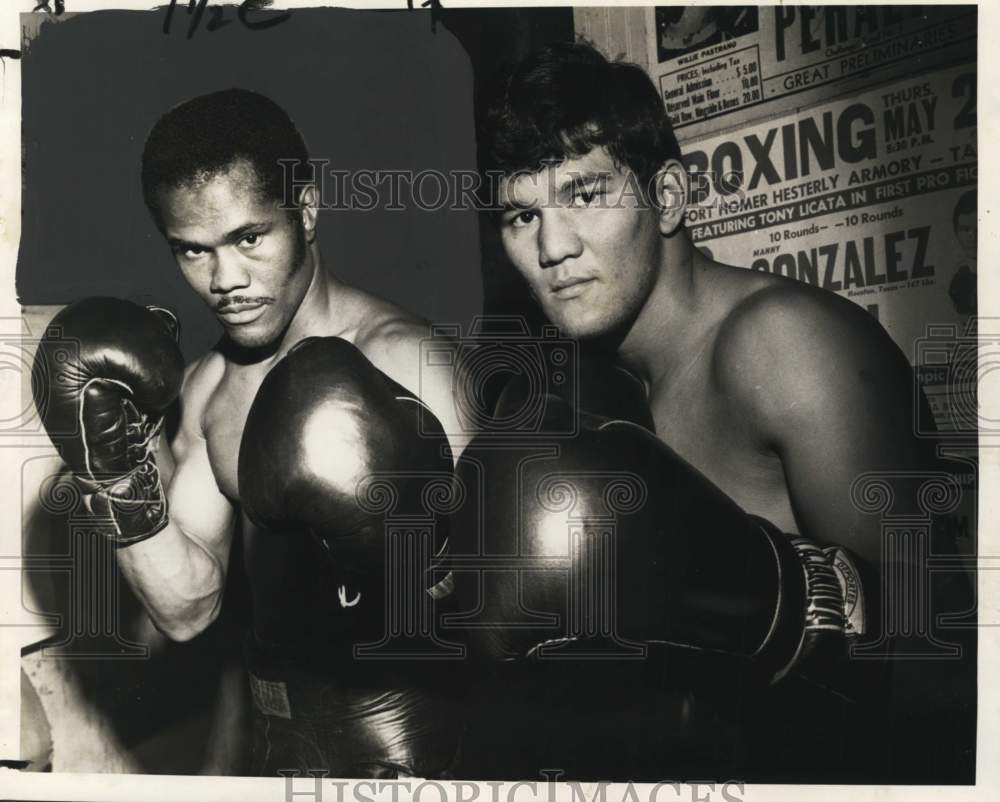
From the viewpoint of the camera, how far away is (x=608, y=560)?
8.04 ft

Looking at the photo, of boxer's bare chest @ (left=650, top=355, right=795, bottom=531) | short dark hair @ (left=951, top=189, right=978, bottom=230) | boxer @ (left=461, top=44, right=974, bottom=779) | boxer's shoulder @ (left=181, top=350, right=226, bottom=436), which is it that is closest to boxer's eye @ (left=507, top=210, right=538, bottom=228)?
boxer @ (left=461, top=44, right=974, bottom=779)

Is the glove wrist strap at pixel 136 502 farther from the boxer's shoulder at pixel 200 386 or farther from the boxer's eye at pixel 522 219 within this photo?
the boxer's eye at pixel 522 219

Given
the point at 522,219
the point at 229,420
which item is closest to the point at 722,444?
the point at 522,219

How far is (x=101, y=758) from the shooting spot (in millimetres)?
2715

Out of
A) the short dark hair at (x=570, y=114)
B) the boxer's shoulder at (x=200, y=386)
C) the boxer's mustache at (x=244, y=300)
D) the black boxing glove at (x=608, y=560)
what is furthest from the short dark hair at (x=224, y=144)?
the black boxing glove at (x=608, y=560)

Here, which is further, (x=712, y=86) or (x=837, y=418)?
(x=712, y=86)

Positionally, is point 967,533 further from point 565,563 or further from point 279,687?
point 279,687

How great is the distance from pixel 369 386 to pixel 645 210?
0.83 metres

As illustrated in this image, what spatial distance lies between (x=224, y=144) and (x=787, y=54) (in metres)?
1.49

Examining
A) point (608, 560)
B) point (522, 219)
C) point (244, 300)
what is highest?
point (522, 219)

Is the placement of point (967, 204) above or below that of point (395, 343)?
above

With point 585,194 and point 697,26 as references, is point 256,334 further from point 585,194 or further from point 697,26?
point 697,26

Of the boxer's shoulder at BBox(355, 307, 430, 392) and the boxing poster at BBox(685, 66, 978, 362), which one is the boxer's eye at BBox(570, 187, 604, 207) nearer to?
the boxing poster at BBox(685, 66, 978, 362)

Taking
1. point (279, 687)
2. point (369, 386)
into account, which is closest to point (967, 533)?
point (369, 386)
